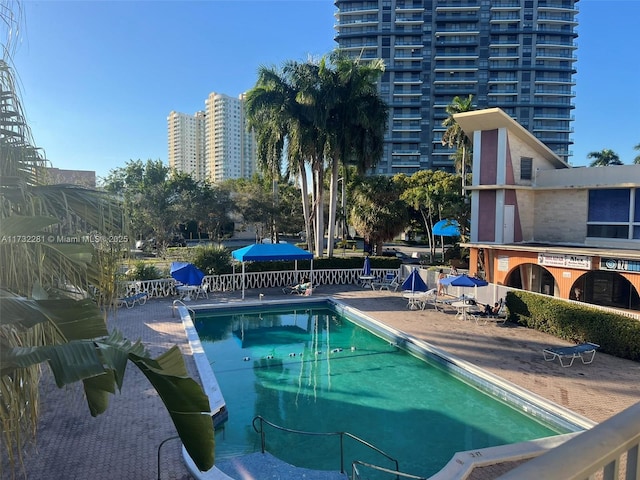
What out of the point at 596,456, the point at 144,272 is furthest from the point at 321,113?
the point at 596,456

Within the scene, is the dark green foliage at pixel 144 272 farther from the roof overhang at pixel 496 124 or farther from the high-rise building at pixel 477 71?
the high-rise building at pixel 477 71

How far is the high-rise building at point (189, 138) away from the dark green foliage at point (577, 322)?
4594 inches

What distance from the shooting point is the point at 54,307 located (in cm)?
264

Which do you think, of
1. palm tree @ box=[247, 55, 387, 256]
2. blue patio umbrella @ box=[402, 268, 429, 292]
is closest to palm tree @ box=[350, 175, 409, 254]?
palm tree @ box=[247, 55, 387, 256]

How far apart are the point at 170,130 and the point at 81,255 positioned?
13638 cm

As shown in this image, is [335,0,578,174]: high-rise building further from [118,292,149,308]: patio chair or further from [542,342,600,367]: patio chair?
[542,342,600,367]: patio chair

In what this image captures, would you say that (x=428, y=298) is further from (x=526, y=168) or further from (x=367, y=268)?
(x=526, y=168)

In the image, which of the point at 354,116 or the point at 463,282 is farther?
the point at 354,116

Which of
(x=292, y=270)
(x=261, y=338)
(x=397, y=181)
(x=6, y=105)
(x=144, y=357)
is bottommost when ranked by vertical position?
(x=261, y=338)

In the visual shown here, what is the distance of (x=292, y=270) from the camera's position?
2552 cm

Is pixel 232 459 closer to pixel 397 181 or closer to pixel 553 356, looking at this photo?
pixel 553 356

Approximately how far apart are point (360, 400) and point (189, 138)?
126601 millimetres

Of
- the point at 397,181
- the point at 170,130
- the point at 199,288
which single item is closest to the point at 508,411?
the point at 199,288

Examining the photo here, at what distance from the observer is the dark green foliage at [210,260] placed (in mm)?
23312
